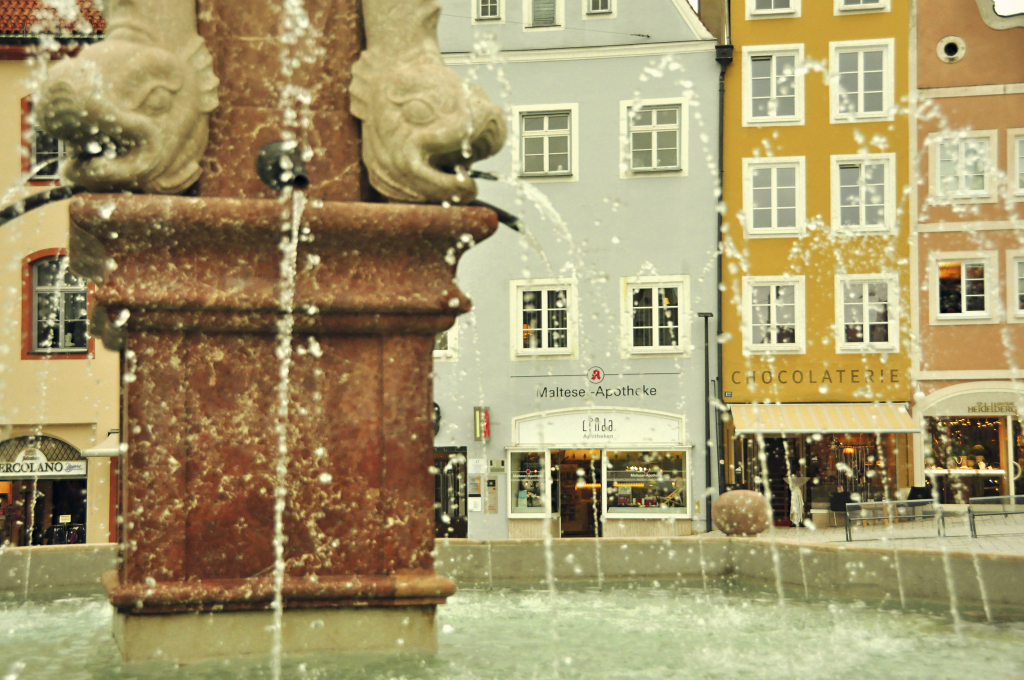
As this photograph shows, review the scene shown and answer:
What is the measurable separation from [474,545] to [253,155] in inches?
154

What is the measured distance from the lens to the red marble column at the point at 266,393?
358 centimetres

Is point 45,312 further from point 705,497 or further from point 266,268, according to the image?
point 266,268

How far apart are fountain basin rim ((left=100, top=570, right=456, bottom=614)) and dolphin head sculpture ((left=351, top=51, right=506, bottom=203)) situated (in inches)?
49.1

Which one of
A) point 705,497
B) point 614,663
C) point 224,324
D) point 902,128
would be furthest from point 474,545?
point 902,128

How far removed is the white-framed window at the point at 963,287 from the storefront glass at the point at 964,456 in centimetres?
229

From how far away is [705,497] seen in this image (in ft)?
83.3

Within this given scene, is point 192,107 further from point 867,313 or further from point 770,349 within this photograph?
point 867,313

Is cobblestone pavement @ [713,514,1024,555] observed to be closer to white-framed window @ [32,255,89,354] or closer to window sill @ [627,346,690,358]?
window sill @ [627,346,690,358]

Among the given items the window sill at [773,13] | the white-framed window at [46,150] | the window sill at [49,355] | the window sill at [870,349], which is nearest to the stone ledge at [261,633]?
the white-framed window at [46,150]

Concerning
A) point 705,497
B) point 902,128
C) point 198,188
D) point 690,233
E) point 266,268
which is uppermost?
point 902,128

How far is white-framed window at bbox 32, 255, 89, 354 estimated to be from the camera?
24562 mm

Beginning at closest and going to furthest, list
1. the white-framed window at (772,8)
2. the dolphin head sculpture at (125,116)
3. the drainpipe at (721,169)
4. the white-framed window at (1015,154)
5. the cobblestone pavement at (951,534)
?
the dolphin head sculpture at (125,116)
the cobblestone pavement at (951,534)
the white-framed window at (1015,154)
the drainpipe at (721,169)
the white-framed window at (772,8)

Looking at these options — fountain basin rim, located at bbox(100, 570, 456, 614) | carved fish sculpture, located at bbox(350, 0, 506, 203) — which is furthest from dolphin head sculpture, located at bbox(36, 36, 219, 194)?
fountain basin rim, located at bbox(100, 570, 456, 614)

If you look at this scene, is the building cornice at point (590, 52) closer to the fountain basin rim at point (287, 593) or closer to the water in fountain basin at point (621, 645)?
the water in fountain basin at point (621, 645)
